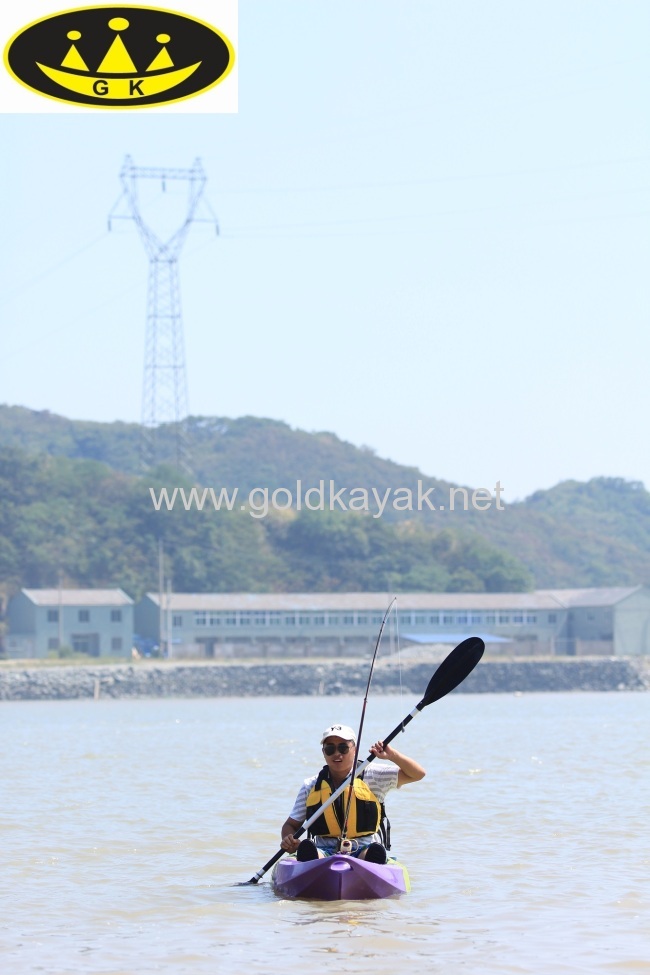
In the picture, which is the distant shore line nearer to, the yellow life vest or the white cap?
the yellow life vest

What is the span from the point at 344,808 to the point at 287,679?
2563 inches

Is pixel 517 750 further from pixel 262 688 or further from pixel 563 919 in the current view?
pixel 262 688

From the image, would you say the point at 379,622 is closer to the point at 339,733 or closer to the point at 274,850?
the point at 274,850

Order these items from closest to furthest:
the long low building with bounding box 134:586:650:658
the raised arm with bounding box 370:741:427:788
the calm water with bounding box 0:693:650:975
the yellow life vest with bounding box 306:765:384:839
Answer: the calm water with bounding box 0:693:650:975 < the raised arm with bounding box 370:741:427:788 < the yellow life vest with bounding box 306:765:384:839 < the long low building with bounding box 134:586:650:658

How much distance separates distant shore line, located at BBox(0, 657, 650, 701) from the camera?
229 feet

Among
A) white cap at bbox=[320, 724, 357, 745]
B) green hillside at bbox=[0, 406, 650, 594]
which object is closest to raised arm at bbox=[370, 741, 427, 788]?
white cap at bbox=[320, 724, 357, 745]

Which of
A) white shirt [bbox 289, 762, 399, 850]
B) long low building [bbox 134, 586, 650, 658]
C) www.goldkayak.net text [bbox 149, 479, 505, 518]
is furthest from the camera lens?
www.goldkayak.net text [bbox 149, 479, 505, 518]

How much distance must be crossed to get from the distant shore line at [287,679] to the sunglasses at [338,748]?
59.6 m

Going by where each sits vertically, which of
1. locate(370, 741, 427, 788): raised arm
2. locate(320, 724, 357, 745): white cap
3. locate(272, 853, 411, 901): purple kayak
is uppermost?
locate(320, 724, 357, 745): white cap

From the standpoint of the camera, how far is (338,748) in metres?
10.5

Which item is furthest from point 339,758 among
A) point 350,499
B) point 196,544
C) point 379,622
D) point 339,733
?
point 350,499

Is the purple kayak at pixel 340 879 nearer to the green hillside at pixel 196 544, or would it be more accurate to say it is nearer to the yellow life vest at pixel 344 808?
the yellow life vest at pixel 344 808

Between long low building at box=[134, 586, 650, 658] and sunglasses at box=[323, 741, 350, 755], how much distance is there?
2853 inches

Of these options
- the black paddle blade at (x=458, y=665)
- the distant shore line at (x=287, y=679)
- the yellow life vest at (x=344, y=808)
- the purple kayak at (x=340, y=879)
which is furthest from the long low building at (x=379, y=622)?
the yellow life vest at (x=344, y=808)
